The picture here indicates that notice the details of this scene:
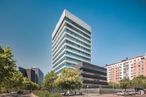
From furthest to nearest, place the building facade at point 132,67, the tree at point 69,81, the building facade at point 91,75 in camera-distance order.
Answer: the building facade at point 132,67
the building facade at point 91,75
the tree at point 69,81

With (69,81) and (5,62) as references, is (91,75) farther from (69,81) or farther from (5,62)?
(5,62)

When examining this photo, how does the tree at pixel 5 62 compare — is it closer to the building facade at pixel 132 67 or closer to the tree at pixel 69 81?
the tree at pixel 69 81

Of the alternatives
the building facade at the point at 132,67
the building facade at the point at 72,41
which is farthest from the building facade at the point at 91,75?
the building facade at the point at 132,67

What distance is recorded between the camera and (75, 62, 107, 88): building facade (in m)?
119

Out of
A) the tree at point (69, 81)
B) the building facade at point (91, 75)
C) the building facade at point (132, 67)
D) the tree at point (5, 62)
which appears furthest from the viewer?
the building facade at point (132, 67)

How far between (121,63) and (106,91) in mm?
104417

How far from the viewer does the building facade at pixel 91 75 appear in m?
119

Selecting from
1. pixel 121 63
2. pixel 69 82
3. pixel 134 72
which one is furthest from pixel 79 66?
pixel 121 63

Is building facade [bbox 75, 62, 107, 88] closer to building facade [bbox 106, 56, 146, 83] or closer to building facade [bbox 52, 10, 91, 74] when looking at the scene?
building facade [bbox 52, 10, 91, 74]

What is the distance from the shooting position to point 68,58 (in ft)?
403

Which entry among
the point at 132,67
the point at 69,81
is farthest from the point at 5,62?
the point at 132,67

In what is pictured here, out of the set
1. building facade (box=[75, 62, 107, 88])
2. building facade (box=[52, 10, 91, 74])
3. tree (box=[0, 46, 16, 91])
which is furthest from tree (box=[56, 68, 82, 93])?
building facade (box=[52, 10, 91, 74])

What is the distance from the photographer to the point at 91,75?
125438 mm

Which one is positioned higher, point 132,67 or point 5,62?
point 132,67
